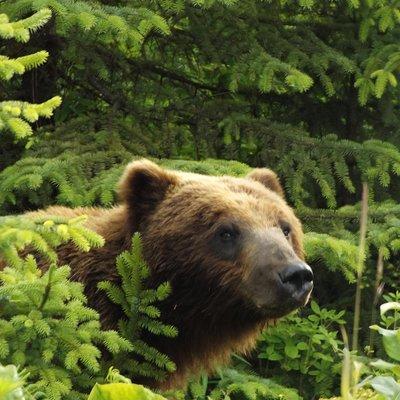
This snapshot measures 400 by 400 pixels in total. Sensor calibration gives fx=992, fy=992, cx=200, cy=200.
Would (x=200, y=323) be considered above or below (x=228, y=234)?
below

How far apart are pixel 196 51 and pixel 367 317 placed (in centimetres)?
266

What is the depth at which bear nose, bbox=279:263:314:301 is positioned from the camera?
14.7 ft

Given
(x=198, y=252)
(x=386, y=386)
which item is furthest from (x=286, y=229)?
(x=386, y=386)

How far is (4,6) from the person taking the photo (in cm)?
663

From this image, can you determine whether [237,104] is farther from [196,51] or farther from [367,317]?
[367,317]

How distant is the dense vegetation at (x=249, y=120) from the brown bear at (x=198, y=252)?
3.25 feet

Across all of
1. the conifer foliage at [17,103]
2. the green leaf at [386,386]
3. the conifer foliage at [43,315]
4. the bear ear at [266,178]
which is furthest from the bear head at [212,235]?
the green leaf at [386,386]

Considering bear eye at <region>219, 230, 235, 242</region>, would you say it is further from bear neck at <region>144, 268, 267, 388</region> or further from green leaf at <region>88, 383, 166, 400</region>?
green leaf at <region>88, 383, 166, 400</region>

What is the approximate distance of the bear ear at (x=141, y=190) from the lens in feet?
16.9

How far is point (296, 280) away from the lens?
177 inches

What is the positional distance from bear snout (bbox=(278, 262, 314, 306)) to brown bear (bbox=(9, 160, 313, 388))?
0.50ft

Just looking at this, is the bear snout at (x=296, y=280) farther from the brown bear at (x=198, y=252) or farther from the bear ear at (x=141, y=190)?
the bear ear at (x=141, y=190)

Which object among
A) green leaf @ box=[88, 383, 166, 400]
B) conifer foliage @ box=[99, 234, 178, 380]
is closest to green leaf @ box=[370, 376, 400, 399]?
green leaf @ box=[88, 383, 166, 400]

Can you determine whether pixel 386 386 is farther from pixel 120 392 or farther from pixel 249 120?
pixel 249 120
